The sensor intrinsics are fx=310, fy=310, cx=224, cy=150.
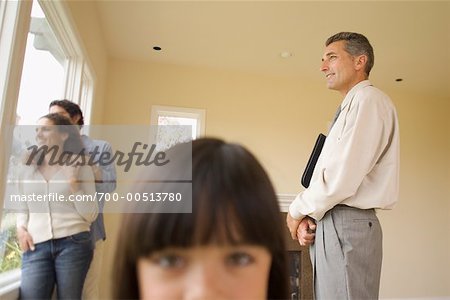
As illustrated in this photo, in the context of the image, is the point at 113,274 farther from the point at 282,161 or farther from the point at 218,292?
the point at 282,161

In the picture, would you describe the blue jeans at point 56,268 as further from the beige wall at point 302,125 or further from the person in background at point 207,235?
the beige wall at point 302,125

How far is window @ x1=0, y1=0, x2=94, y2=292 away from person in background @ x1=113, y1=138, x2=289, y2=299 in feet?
3.07

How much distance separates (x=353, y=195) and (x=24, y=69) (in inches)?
55.2

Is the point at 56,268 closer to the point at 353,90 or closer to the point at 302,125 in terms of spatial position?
the point at 353,90

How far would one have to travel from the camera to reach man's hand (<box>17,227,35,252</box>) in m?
1.19

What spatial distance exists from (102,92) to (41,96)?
1.67 meters

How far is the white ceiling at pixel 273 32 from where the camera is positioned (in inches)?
96.3

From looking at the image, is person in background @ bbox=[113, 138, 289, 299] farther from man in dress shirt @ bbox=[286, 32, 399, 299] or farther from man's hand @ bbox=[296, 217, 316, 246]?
man's hand @ bbox=[296, 217, 316, 246]

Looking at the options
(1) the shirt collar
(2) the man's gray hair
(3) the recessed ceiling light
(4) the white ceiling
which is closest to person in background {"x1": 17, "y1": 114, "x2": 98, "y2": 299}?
(1) the shirt collar

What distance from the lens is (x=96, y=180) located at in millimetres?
1259

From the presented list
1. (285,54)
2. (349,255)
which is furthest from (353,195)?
(285,54)

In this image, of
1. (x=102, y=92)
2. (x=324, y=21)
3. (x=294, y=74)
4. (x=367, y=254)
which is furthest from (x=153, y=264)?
(x=294, y=74)

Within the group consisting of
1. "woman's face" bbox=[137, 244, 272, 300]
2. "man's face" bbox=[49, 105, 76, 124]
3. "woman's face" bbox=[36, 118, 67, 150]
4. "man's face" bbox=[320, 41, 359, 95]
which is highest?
"man's face" bbox=[320, 41, 359, 95]

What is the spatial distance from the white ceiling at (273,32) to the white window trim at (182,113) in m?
0.51
